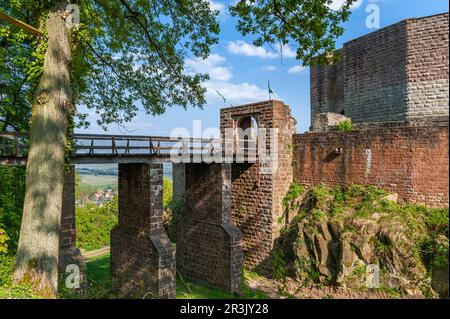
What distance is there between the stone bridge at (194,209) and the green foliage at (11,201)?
1.00 metres

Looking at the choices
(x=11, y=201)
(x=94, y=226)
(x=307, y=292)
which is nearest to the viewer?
(x=307, y=292)

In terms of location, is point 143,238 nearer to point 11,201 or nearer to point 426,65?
point 11,201

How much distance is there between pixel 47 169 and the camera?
6.89 m

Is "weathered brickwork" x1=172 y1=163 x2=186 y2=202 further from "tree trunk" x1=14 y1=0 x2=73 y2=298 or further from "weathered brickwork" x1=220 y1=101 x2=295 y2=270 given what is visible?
"tree trunk" x1=14 y1=0 x2=73 y2=298

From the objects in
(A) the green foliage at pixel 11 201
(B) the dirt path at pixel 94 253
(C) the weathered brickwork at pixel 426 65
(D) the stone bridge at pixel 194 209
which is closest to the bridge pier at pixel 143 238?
(D) the stone bridge at pixel 194 209

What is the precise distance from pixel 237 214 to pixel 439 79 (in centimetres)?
1066

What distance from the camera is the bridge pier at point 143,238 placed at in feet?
37.6

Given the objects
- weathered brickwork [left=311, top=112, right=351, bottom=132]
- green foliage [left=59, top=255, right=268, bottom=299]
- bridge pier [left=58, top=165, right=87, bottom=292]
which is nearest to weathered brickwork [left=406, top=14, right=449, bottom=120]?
weathered brickwork [left=311, top=112, right=351, bottom=132]

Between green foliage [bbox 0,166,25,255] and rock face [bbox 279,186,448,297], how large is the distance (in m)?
9.91

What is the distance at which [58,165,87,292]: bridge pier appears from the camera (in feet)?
32.7

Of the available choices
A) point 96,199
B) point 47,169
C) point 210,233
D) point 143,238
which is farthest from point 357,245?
point 96,199

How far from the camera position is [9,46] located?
11727 millimetres

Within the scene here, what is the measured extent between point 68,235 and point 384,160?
36.1 feet

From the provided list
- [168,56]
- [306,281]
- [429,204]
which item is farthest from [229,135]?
[429,204]
